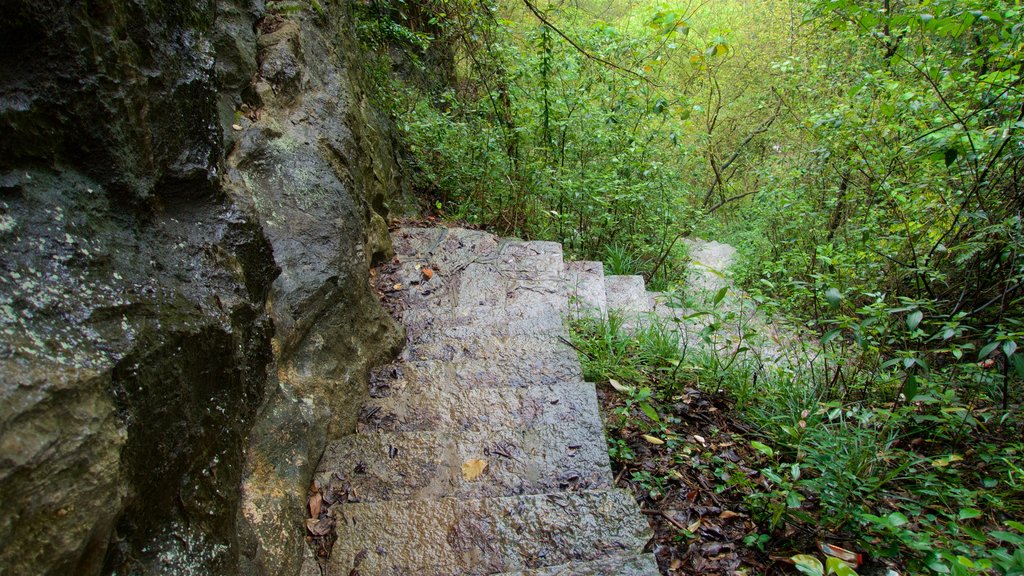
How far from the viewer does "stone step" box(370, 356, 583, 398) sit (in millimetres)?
2707

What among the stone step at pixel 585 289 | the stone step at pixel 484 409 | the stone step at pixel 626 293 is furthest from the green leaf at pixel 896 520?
the stone step at pixel 626 293

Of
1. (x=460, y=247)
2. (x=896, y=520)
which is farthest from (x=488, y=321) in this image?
(x=896, y=520)

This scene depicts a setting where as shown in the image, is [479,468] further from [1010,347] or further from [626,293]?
[626,293]

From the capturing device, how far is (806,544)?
178 centimetres

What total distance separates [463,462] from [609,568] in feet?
2.51

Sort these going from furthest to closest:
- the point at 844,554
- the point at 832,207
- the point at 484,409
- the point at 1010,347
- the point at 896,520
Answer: the point at 832,207
the point at 484,409
the point at 1010,347
the point at 844,554
the point at 896,520

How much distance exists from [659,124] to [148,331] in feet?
22.6

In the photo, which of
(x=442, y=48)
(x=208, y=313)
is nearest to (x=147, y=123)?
(x=208, y=313)

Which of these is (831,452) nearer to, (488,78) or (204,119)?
(204,119)

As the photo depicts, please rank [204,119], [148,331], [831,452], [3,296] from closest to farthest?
1. [3,296]
2. [148,331]
3. [204,119]
4. [831,452]

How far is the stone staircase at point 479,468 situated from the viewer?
168 cm

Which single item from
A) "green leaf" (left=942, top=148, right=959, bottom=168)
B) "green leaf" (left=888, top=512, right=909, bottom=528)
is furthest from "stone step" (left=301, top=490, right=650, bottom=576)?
"green leaf" (left=942, top=148, right=959, bottom=168)

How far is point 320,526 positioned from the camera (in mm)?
1819

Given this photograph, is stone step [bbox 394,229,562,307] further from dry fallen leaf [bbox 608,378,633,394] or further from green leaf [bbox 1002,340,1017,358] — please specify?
green leaf [bbox 1002,340,1017,358]
